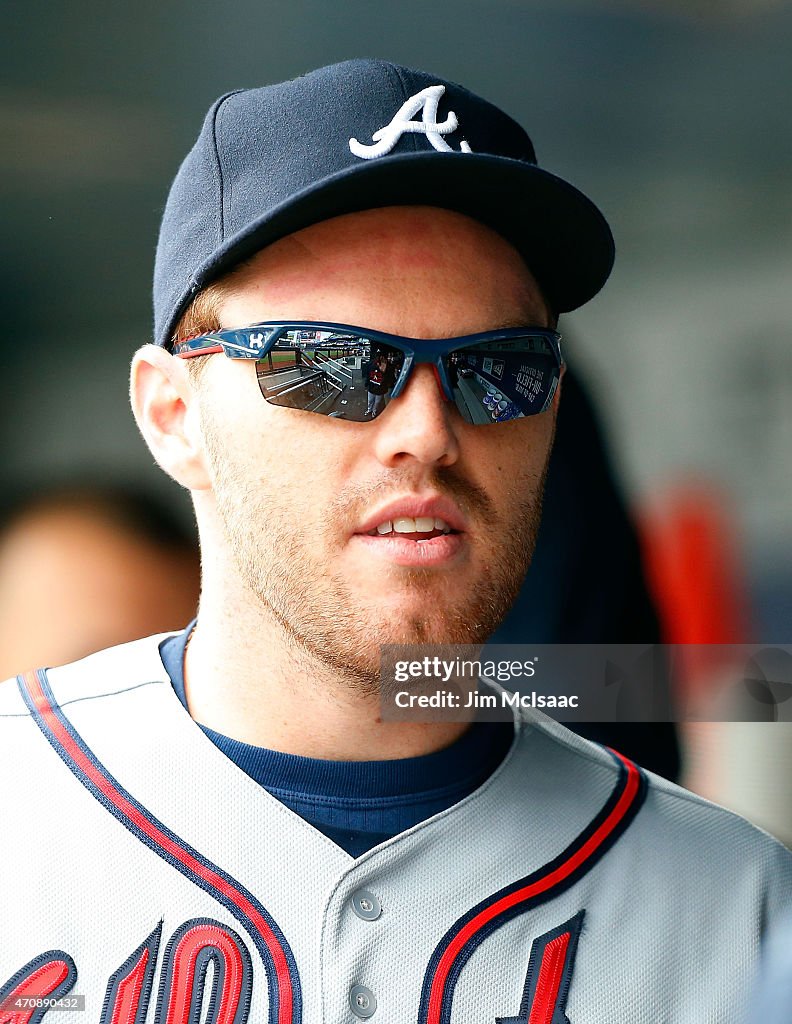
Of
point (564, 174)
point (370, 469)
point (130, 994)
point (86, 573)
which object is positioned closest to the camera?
point (130, 994)

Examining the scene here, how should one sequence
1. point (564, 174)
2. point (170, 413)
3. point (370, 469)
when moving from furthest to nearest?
1. point (564, 174)
2. point (170, 413)
3. point (370, 469)

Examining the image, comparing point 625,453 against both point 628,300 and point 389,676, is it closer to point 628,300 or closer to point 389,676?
point 628,300

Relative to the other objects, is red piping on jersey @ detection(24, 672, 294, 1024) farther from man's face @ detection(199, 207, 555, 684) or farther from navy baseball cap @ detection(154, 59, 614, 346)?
navy baseball cap @ detection(154, 59, 614, 346)

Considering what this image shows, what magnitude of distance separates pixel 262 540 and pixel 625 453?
983 millimetres

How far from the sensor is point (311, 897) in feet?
3.67

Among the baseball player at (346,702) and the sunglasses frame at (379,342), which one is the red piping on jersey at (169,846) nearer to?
the baseball player at (346,702)

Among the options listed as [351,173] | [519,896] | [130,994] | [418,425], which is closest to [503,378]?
[418,425]

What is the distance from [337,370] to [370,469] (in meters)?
0.11

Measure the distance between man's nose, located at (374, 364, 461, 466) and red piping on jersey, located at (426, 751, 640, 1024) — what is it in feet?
1.50

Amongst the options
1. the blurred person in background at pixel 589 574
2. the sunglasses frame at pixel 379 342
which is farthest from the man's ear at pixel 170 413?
the blurred person in background at pixel 589 574

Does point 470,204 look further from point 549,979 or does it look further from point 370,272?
point 549,979

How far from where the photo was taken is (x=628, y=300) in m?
2.05

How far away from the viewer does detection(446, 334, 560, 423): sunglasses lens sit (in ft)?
3.83

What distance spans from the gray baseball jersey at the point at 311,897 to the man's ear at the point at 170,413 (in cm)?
24
